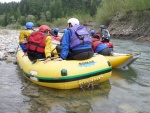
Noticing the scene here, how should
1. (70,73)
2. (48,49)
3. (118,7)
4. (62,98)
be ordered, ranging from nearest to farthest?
(62,98)
(70,73)
(48,49)
(118,7)

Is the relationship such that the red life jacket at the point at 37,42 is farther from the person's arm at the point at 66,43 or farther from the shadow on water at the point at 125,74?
the shadow on water at the point at 125,74

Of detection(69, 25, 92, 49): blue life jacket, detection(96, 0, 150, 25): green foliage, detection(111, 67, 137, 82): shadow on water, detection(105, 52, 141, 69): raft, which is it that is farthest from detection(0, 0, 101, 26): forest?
detection(69, 25, 92, 49): blue life jacket

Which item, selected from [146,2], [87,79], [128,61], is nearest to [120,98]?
[87,79]

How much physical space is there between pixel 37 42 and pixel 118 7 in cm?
3154

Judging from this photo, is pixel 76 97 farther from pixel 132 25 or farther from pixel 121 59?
pixel 132 25

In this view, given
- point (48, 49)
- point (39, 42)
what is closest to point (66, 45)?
point (48, 49)

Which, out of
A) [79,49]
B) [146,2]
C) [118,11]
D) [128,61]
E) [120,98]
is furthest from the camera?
[118,11]

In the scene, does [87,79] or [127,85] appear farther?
[127,85]

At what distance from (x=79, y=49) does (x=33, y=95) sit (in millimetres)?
1600

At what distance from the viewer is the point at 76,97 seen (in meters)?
5.60

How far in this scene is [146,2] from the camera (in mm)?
30484

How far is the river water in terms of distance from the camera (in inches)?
192

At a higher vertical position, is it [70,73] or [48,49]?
[48,49]

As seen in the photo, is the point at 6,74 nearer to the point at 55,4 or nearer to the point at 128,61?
the point at 128,61
